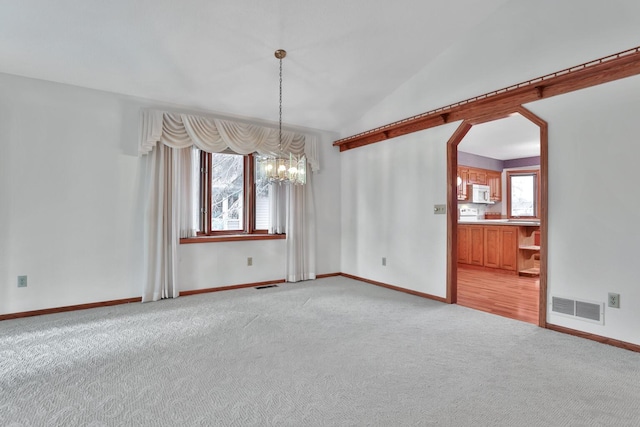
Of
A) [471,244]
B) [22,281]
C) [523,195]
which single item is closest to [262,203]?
[22,281]

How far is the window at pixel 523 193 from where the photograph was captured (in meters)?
8.20

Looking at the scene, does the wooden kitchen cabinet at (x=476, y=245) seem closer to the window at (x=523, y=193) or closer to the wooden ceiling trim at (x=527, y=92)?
the window at (x=523, y=193)

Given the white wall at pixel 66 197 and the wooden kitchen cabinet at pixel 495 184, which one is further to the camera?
the wooden kitchen cabinet at pixel 495 184

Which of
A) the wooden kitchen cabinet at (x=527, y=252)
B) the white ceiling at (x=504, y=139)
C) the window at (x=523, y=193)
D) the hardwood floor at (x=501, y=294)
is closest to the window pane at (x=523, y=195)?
the window at (x=523, y=193)

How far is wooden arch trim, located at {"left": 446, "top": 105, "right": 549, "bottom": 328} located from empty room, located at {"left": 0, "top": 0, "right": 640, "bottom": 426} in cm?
2

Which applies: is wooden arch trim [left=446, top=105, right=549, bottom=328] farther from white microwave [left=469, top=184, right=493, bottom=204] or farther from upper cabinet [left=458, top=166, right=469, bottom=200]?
white microwave [left=469, top=184, right=493, bottom=204]

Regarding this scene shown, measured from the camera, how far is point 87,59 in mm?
3541

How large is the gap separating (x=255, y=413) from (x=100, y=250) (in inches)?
130

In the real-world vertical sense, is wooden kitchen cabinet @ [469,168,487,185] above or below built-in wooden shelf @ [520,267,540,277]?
above

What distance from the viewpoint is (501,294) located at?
186 inches

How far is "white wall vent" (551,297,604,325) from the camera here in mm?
2979

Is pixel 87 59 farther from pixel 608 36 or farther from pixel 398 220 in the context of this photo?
pixel 608 36

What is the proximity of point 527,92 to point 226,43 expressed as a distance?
320 centimetres

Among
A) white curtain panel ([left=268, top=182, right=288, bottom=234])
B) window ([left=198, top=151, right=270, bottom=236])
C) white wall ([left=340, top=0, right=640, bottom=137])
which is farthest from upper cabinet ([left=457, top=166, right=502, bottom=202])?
window ([left=198, top=151, right=270, bottom=236])
